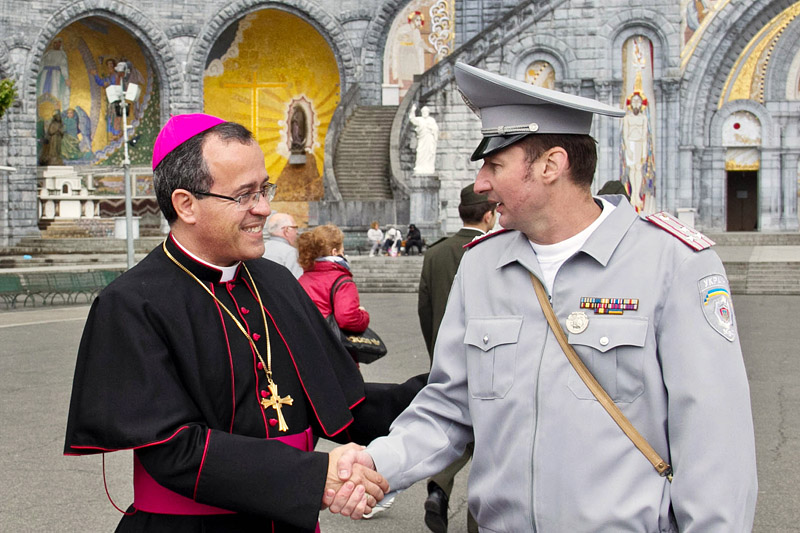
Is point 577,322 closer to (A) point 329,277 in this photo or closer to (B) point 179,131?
(B) point 179,131

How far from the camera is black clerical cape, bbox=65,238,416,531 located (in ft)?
7.97

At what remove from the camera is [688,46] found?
2602 centimetres

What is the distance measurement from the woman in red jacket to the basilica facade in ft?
49.0

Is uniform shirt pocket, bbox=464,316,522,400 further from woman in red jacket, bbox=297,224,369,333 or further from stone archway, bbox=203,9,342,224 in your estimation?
stone archway, bbox=203,9,342,224

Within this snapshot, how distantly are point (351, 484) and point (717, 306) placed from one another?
39.4 inches

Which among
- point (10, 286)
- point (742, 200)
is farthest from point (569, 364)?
point (742, 200)

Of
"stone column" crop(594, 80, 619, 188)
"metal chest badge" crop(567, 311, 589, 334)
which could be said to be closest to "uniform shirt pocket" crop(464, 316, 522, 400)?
"metal chest badge" crop(567, 311, 589, 334)

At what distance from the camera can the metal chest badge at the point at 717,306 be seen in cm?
224

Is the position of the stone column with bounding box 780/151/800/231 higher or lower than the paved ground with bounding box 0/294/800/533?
higher

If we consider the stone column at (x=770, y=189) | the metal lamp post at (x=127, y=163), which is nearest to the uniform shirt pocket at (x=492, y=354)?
the metal lamp post at (x=127, y=163)

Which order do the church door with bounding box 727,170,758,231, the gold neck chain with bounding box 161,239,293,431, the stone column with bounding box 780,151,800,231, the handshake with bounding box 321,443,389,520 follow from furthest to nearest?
the church door with bounding box 727,170,758,231
the stone column with bounding box 780,151,800,231
the gold neck chain with bounding box 161,239,293,431
the handshake with bounding box 321,443,389,520

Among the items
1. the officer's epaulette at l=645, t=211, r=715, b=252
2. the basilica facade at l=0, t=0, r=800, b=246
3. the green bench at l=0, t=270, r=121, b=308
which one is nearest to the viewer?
the officer's epaulette at l=645, t=211, r=715, b=252

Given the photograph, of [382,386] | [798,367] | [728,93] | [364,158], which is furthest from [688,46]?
[382,386]

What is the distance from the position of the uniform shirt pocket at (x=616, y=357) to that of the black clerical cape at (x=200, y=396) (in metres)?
0.71
